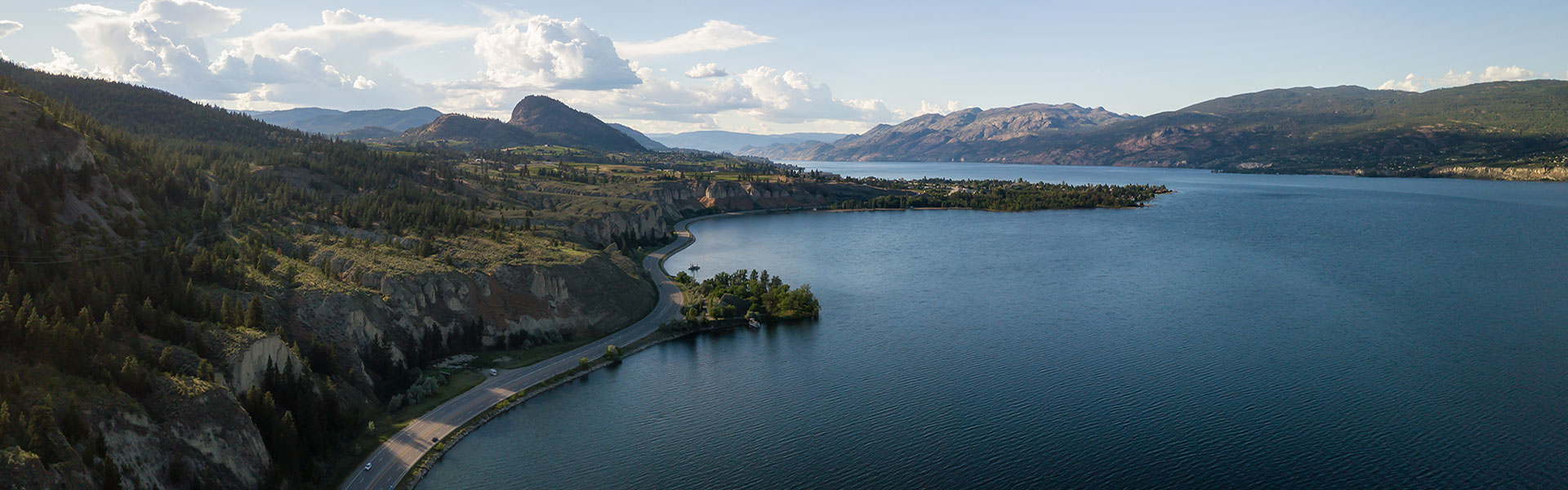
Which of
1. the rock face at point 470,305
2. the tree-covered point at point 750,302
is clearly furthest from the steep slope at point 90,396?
the tree-covered point at point 750,302

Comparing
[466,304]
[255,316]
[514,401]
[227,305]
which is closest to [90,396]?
[227,305]

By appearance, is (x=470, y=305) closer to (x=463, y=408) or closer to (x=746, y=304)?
(x=463, y=408)

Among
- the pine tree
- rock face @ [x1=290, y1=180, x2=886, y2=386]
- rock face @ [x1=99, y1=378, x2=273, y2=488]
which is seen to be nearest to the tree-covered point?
rock face @ [x1=290, y1=180, x2=886, y2=386]

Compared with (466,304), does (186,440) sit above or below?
below

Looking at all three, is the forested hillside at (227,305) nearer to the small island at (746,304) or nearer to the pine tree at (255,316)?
the pine tree at (255,316)

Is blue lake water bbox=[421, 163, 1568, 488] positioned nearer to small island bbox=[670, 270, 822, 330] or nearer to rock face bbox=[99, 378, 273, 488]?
small island bbox=[670, 270, 822, 330]

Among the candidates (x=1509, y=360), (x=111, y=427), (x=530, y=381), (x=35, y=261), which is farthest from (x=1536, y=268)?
(x=35, y=261)

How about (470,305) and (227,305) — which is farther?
(470,305)
